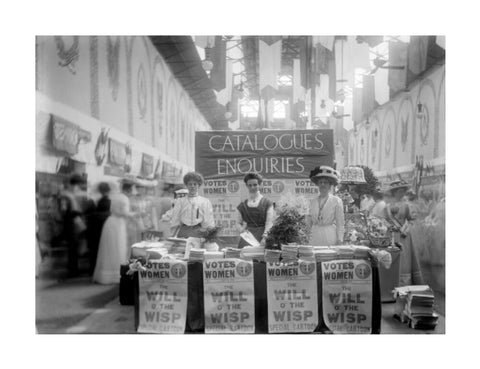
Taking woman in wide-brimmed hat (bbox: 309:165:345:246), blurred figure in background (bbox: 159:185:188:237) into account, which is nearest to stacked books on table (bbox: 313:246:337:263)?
woman in wide-brimmed hat (bbox: 309:165:345:246)

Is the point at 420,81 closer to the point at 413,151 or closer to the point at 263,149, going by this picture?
the point at 413,151

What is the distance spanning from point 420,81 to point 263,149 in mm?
1673

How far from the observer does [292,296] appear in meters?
4.00

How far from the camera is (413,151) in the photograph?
453cm

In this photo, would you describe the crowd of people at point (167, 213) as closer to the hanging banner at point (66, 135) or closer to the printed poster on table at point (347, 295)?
the hanging banner at point (66, 135)

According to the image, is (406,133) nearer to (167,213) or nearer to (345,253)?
(345,253)

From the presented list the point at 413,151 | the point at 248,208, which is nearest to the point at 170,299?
the point at 248,208

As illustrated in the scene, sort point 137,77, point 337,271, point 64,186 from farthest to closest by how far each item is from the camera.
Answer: point 137,77 → point 64,186 → point 337,271

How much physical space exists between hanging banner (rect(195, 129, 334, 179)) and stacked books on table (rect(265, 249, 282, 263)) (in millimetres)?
894

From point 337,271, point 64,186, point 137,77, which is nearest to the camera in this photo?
point 337,271

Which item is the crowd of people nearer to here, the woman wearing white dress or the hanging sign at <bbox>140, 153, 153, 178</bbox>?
the woman wearing white dress

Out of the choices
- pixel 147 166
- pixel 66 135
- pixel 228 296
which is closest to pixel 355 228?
pixel 228 296

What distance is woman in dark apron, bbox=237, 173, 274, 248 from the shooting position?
179 inches

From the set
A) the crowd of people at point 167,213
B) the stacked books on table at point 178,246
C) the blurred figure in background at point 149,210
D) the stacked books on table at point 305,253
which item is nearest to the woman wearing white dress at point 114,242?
the crowd of people at point 167,213
